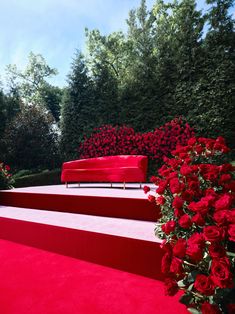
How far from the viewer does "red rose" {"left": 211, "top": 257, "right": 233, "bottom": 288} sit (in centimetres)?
114

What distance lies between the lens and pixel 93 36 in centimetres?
1812

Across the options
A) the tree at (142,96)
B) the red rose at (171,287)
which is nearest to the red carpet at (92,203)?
the red rose at (171,287)

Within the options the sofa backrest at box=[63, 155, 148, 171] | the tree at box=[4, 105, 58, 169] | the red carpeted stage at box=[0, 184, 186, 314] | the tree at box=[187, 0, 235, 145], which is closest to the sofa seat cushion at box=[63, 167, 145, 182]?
the sofa backrest at box=[63, 155, 148, 171]

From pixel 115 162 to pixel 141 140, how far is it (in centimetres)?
241

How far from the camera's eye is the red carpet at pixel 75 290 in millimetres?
1753

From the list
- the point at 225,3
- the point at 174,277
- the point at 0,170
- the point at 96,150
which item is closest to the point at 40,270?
the point at 174,277

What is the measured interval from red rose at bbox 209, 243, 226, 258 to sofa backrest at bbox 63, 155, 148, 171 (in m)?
3.87

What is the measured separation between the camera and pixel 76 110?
10.4 metres

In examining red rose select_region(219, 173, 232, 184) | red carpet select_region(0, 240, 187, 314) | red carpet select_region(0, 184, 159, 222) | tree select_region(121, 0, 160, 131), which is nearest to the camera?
red carpet select_region(0, 240, 187, 314)

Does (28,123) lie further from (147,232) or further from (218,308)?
(218,308)

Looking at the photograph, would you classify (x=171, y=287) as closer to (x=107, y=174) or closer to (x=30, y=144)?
(x=107, y=174)

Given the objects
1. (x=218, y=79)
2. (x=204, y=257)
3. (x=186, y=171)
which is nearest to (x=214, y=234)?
(x=204, y=257)

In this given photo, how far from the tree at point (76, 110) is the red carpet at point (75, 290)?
7.59 metres

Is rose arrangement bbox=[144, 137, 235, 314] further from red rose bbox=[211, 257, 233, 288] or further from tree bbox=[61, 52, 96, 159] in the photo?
tree bbox=[61, 52, 96, 159]
